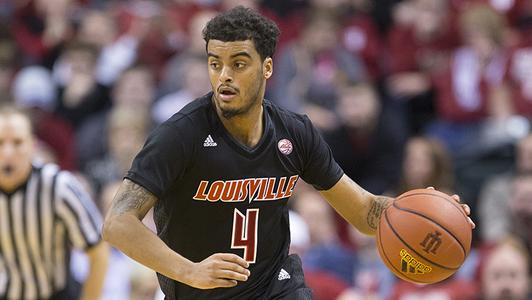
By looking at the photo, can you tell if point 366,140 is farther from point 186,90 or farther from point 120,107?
point 120,107

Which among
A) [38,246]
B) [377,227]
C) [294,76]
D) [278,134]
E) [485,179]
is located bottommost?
[485,179]

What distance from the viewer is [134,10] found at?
13.6 m

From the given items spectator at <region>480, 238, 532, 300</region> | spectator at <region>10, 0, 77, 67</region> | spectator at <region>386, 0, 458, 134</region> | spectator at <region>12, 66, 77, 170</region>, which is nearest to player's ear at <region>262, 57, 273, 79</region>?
spectator at <region>480, 238, 532, 300</region>

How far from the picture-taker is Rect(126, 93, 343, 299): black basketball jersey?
4.83 meters

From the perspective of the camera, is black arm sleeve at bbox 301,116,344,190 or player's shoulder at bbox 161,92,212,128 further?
black arm sleeve at bbox 301,116,344,190

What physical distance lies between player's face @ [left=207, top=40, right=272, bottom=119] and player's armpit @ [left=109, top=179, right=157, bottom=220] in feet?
1.82

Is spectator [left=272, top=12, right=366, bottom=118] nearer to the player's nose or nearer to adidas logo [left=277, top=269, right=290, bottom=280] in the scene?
adidas logo [left=277, top=269, right=290, bottom=280]

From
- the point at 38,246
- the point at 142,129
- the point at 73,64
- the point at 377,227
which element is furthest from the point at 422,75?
the point at 377,227

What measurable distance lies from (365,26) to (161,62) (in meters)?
2.38

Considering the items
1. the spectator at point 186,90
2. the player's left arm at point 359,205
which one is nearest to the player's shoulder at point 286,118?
the player's left arm at point 359,205

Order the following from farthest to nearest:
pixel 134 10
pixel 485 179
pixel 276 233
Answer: pixel 134 10, pixel 485 179, pixel 276 233

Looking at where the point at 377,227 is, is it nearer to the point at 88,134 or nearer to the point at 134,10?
the point at 88,134

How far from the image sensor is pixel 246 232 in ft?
16.8

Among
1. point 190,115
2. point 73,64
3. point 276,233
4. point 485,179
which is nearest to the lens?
point 190,115
